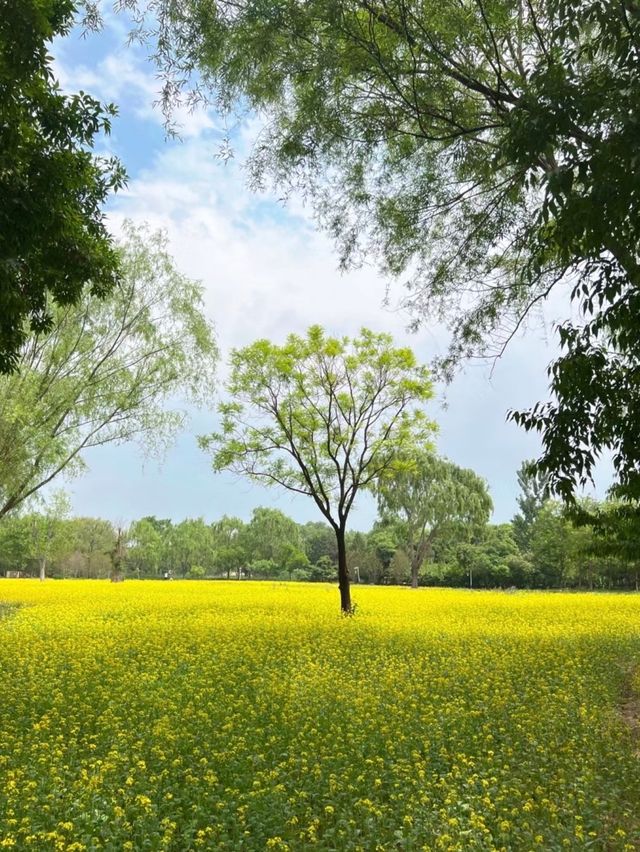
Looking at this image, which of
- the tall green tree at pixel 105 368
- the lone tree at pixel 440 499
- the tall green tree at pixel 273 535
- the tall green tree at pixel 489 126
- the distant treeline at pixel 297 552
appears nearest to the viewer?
the tall green tree at pixel 489 126

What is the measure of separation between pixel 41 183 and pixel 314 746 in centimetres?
614

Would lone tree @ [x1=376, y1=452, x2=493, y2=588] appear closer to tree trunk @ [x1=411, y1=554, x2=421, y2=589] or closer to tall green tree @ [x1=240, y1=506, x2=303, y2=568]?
tree trunk @ [x1=411, y1=554, x2=421, y2=589]

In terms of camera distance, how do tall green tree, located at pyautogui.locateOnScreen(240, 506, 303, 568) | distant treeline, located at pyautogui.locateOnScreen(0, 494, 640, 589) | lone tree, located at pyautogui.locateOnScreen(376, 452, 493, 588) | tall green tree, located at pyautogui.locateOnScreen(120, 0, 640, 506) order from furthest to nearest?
tall green tree, located at pyautogui.locateOnScreen(240, 506, 303, 568) → distant treeline, located at pyautogui.locateOnScreen(0, 494, 640, 589) → lone tree, located at pyautogui.locateOnScreen(376, 452, 493, 588) → tall green tree, located at pyautogui.locateOnScreen(120, 0, 640, 506)

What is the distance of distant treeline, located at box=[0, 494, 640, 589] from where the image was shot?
174ft

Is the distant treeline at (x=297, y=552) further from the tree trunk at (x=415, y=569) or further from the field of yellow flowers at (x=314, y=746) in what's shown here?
the field of yellow flowers at (x=314, y=746)

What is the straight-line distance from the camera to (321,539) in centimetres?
8794

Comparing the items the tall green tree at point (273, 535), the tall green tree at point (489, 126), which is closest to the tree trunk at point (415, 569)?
the tall green tree at point (273, 535)

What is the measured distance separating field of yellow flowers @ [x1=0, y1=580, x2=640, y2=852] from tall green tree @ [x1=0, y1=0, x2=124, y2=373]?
4181mm

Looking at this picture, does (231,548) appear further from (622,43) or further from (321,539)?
(622,43)

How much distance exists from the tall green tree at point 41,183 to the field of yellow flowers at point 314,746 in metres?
4.18

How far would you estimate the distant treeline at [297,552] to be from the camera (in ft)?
174

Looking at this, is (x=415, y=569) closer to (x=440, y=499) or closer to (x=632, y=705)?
(x=440, y=499)

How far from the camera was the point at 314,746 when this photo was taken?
230 inches

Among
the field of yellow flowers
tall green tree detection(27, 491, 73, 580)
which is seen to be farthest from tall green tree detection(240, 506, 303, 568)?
the field of yellow flowers
